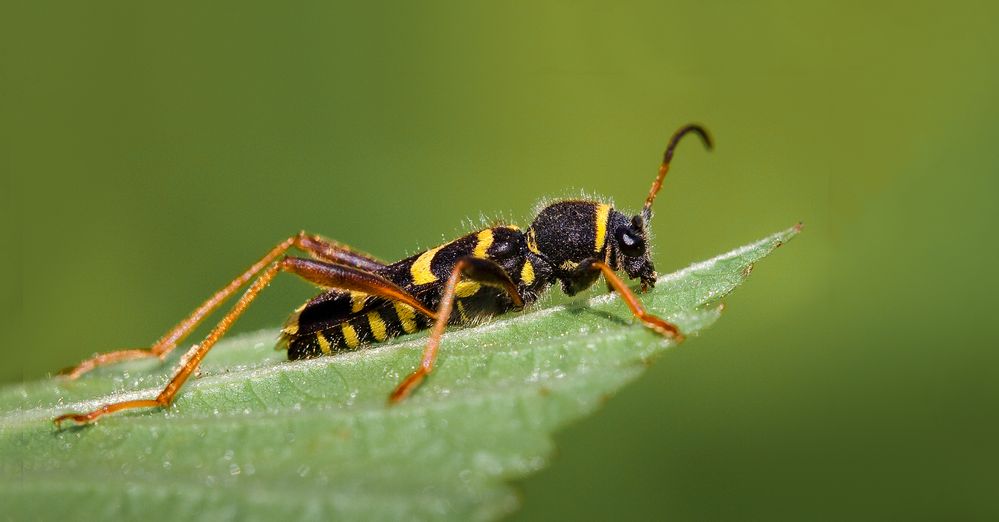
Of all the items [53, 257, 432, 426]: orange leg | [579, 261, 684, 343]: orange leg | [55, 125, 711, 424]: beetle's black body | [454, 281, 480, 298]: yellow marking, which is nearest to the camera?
[579, 261, 684, 343]: orange leg

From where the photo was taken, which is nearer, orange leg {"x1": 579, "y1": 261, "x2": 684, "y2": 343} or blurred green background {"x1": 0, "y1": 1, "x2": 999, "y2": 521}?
orange leg {"x1": 579, "y1": 261, "x2": 684, "y2": 343}

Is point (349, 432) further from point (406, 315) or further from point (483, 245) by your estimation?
point (483, 245)

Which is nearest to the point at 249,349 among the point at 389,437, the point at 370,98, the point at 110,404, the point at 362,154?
the point at 110,404

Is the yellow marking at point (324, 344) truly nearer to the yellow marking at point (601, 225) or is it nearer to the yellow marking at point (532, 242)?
the yellow marking at point (532, 242)

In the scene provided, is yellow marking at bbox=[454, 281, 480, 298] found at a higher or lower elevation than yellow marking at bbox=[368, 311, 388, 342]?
higher

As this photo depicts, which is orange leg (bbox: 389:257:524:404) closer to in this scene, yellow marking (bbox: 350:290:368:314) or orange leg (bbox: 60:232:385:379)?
yellow marking (bbox: 350:290:368:314)

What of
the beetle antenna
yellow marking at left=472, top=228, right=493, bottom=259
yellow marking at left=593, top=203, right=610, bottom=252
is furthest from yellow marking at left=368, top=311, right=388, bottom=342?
the beetle antenna

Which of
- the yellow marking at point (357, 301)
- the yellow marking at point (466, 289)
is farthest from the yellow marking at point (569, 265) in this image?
the yellow marking at point (357, 301)

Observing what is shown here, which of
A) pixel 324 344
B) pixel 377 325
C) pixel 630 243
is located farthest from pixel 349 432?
pixel 630 243
